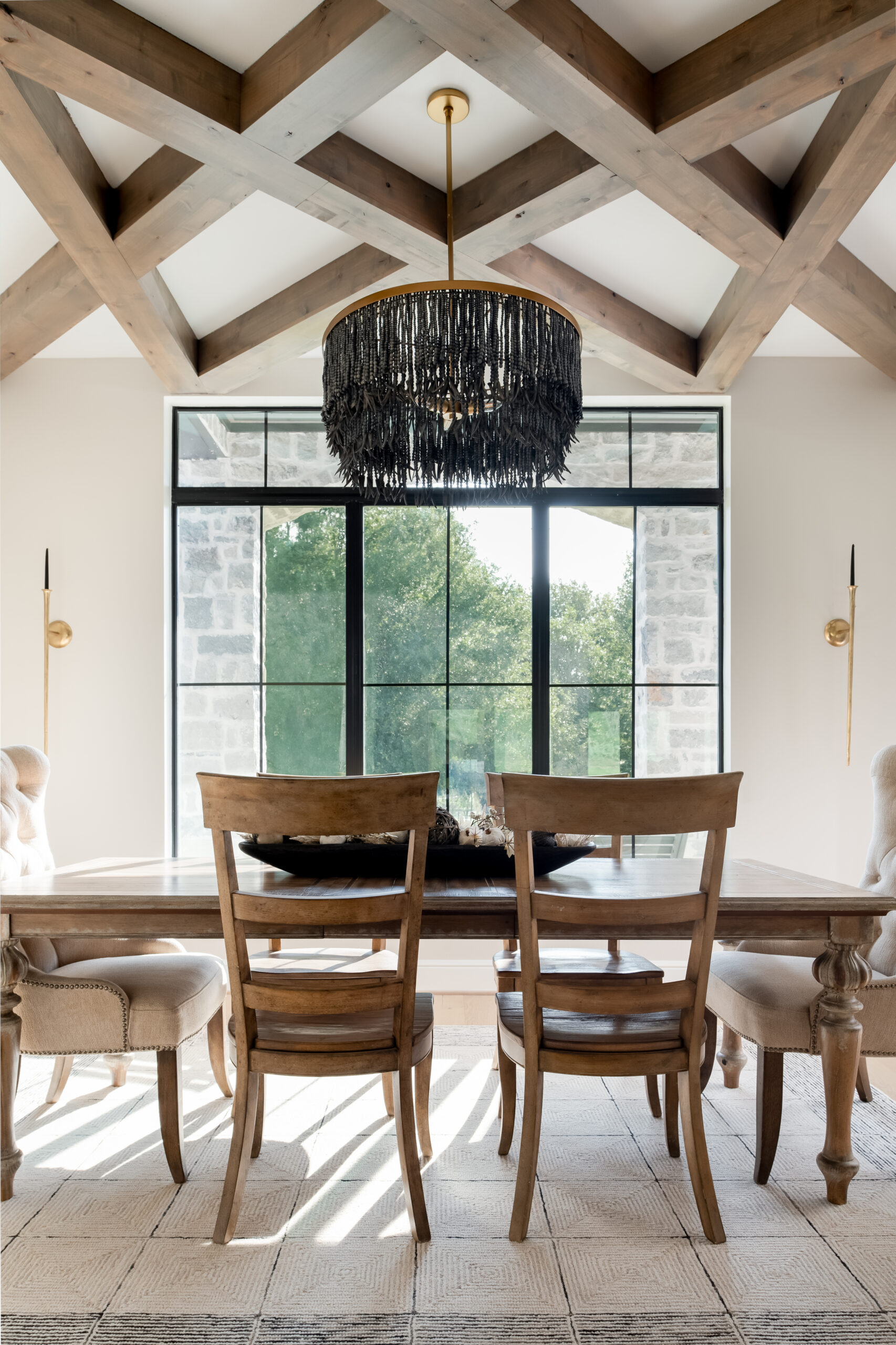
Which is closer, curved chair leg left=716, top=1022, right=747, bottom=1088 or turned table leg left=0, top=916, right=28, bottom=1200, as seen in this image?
turned table leg left=0, top=916, right=28, bottom=1200

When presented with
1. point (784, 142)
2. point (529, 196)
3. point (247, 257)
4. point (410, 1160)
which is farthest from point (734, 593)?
point (410, 1160)

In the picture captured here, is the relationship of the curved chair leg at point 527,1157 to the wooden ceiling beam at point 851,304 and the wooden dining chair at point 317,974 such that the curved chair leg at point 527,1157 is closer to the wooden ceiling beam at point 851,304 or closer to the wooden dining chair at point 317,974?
the wooden dining chair at point 317,974

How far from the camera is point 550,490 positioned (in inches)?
157

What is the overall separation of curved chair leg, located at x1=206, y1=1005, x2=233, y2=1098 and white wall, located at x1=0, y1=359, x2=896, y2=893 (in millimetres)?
1353

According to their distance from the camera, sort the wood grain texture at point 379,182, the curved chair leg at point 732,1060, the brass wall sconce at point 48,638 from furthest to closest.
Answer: the brass wall sconce at point 48,638
the curved chair leg at point 732,1060
the wood grain texture at point 379,182

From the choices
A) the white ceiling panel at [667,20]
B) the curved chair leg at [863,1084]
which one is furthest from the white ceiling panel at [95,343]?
the curved chair leg at [863,1084]

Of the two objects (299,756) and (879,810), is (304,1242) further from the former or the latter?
(299,756)

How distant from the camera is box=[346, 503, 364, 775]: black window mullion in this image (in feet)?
13.0

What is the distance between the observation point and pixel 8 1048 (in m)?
2.05

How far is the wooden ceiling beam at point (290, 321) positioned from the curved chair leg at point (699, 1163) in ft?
9.11

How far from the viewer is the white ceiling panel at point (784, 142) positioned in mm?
2424

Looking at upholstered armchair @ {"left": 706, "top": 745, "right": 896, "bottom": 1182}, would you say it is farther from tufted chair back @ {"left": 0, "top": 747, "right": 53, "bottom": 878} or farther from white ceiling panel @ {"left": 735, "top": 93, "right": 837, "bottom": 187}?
tufted chair back @ {"left": 0, "top": 747, "right": 53, "bottom": 878}

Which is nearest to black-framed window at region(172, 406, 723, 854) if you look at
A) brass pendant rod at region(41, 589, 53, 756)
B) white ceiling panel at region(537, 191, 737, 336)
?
brass pendant rod at region(41, 589, 53, 756)

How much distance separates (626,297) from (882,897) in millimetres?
2513
